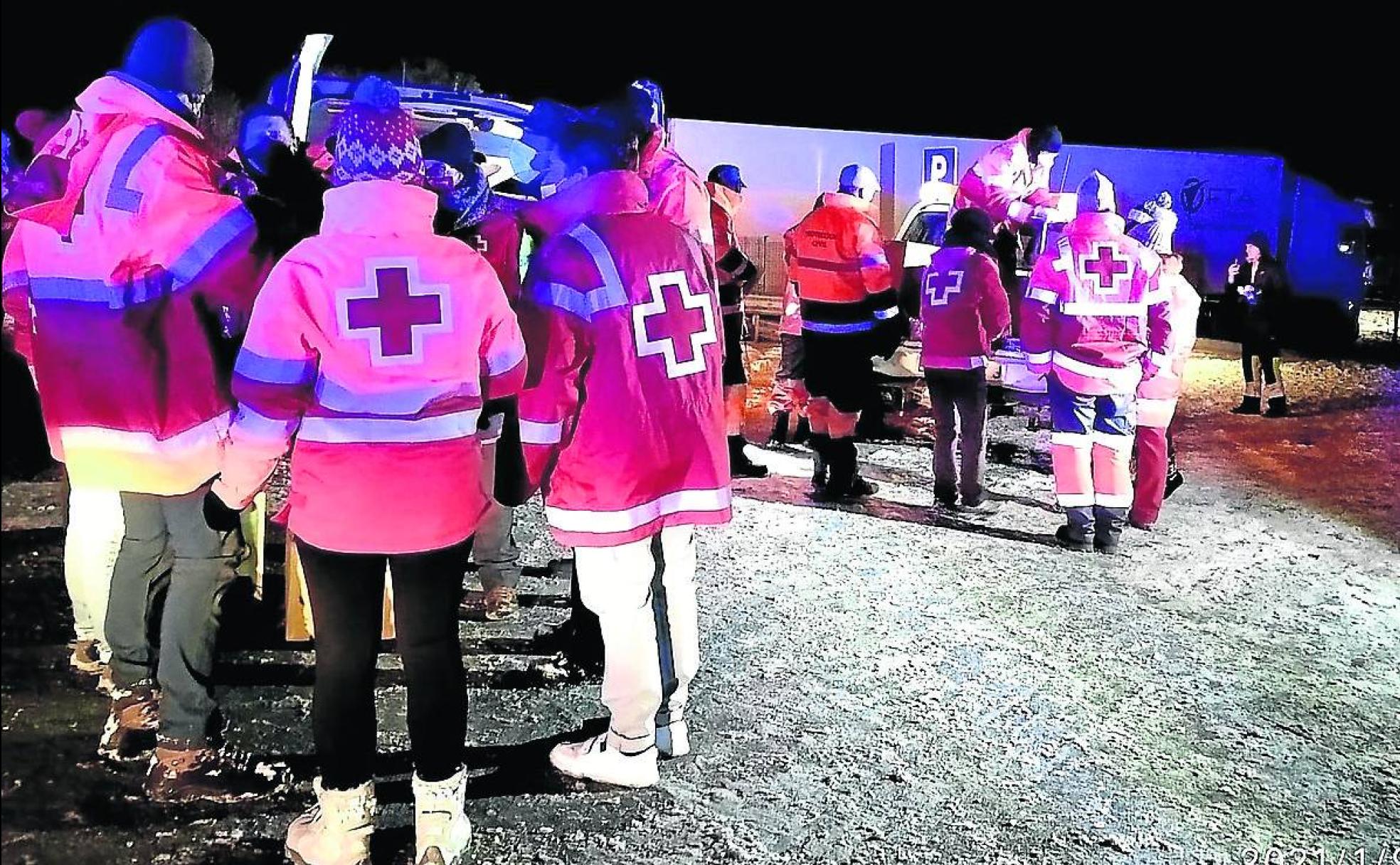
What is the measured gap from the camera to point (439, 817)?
3.06 m

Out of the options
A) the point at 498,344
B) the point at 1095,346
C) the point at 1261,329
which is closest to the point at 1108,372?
the point at 1095,346

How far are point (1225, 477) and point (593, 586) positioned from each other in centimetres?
642

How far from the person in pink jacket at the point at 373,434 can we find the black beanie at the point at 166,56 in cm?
76

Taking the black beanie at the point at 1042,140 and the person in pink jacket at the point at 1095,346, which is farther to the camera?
the black beanie at the point at 1042,140

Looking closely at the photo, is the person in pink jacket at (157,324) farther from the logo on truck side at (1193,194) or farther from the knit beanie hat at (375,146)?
the logo on truck side at (1193,194)

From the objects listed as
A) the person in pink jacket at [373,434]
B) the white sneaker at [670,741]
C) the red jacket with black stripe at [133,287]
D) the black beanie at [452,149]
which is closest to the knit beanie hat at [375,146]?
the person in pink jacket at [373,434]

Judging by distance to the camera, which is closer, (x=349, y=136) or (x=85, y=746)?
(x=349, y=136)

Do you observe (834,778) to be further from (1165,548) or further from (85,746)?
(1165,548)

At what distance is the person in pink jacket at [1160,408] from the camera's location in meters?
6.44

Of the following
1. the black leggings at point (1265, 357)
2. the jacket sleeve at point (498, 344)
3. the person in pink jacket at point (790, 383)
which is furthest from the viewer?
the black leggings at point (1265, 357)

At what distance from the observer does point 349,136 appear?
2717mm

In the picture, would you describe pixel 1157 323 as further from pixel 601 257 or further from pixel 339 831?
pixel 339 831

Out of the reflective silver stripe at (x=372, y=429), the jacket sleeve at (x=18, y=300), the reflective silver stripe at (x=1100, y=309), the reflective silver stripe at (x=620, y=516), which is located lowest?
the reflective silver stripe at (x=620, y=516)

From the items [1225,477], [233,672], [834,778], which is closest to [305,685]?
[233,672]
